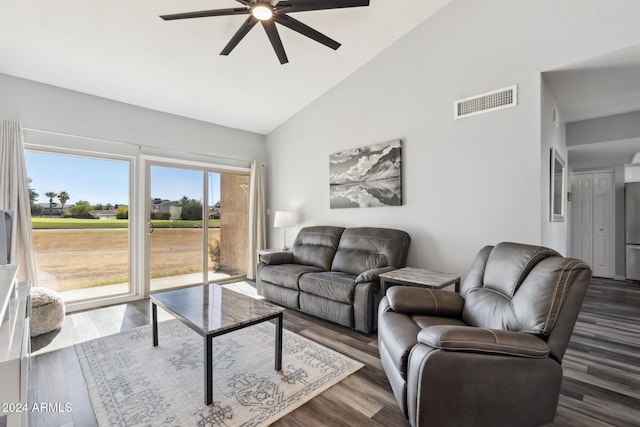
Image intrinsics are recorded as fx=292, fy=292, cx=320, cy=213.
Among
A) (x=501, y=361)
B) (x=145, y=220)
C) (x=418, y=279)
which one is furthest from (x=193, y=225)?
(x=501, y=361)

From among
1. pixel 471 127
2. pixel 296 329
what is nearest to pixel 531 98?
pixel 471 127

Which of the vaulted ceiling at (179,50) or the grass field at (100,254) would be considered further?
the grass field at (100,254)

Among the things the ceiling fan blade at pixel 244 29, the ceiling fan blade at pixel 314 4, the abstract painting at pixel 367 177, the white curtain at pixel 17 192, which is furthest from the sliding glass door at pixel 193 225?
the ceiling fan blade at pixel 314 4

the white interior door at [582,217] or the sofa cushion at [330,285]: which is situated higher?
the white interior door at [582,217]

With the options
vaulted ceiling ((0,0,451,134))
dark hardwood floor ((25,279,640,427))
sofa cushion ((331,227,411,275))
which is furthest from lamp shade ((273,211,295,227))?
vaulted ceiling ((0,0,451,134))

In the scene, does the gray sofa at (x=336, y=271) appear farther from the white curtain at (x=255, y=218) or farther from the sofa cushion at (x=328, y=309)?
the white curtain at (x=255, y=218)

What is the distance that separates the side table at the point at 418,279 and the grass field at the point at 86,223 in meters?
3.24

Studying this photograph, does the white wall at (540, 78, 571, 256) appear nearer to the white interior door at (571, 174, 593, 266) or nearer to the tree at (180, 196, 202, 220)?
the white interior door at (571, 174, 593, 266)

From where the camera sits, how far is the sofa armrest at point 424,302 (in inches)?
83.8

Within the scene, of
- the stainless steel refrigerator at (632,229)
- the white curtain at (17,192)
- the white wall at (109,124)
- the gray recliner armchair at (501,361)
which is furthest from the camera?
the stainless steel refrigerator at (632,229)

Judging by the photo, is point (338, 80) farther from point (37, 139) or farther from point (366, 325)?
point (37, 139)

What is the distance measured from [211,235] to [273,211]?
1189 millimetres

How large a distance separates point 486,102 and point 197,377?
3.48 meters

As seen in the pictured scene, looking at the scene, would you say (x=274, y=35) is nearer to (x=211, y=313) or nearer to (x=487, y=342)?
(x=211, y=313)
